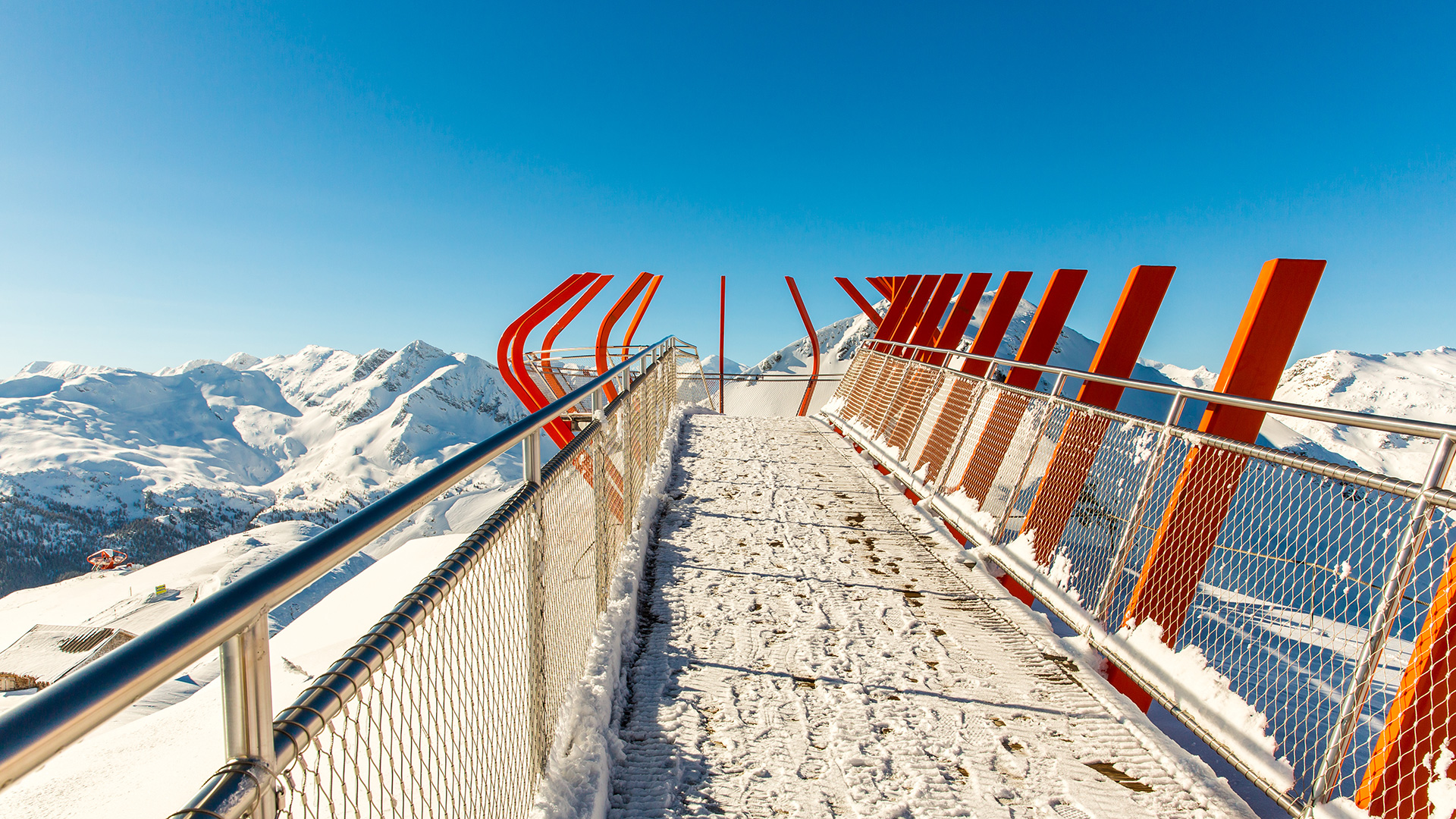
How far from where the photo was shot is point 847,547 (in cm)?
498

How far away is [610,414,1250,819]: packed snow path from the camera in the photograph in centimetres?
246

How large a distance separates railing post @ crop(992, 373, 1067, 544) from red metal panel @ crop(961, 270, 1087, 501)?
30cm

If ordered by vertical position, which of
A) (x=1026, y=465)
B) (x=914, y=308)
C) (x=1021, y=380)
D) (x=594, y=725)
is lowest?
(x=594, y=725)

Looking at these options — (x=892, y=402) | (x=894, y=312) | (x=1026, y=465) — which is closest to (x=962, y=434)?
(x=1026, y=465)

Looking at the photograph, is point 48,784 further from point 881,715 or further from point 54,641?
point 54,641

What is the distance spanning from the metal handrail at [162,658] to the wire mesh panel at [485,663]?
193mm

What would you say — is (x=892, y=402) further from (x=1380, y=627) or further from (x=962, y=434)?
(x=1380, y=627)

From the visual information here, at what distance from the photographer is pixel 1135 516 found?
327 centimetres

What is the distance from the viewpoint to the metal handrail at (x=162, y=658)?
60 cm

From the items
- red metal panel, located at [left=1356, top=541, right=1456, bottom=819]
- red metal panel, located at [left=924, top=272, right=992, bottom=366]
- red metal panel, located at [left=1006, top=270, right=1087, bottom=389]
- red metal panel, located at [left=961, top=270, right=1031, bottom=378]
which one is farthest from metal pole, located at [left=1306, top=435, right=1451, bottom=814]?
red metal panel, located at [left=924, top=272, right=992, bottom=366]

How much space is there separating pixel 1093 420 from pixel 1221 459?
872 mm

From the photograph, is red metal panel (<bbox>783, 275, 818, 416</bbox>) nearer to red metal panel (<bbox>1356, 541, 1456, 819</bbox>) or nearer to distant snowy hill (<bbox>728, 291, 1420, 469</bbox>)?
distant snowy hill (<bbox>728, 291, 1420, 469</bbox>)

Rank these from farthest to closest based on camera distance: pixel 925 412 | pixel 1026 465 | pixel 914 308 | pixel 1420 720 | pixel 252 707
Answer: pixel 914 308
pixel 925 412
pixel 1026 465
pixel 1420 720
pixel 252 707

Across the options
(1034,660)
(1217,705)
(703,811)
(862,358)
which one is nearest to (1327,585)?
(1217,705)
